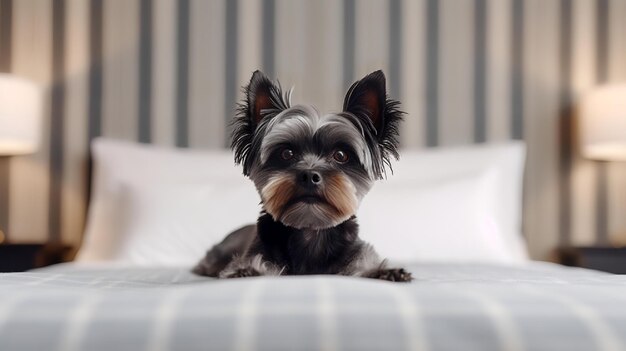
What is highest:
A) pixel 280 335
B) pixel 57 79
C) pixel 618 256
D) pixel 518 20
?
pixel 518 20

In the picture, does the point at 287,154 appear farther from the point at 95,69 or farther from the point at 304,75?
the point at 95,69

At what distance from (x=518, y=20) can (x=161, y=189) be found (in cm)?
192

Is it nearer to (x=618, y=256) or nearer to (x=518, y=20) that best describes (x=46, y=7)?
(x=518, y=20)

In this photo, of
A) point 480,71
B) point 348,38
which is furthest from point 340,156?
point 480,71

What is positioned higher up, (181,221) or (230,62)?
(230,62)

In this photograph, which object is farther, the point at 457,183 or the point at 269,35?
the point at 269,35

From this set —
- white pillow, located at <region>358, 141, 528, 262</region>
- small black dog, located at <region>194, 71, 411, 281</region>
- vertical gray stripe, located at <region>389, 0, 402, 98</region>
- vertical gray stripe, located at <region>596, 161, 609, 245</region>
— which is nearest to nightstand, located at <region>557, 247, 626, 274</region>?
white pillow, located at <region>358, 141, 528, 262</region>

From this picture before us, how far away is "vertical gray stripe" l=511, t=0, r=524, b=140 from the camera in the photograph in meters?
3.31

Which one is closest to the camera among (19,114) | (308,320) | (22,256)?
(308,320)

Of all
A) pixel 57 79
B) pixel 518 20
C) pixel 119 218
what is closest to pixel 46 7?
pixel 57 79

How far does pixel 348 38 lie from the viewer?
3318mm

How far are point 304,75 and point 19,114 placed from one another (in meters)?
1.28

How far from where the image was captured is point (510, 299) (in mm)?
1007

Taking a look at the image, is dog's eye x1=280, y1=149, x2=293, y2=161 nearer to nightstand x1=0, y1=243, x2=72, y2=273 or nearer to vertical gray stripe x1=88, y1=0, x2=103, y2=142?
nightstand x1=0, y1=243, x2=72, y2=273
